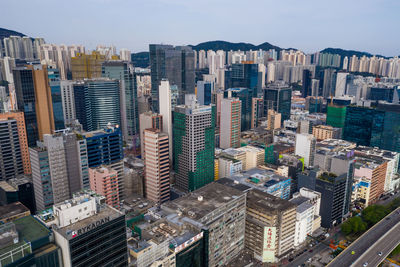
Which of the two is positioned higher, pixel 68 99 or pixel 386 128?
pixel 68 99

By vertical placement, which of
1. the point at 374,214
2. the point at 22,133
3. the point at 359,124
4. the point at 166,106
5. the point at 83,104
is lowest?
the point at 374,214

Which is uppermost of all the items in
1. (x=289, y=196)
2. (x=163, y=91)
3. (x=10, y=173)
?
(x=163, y=91)

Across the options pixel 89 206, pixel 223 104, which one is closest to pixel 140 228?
pixel 89 206

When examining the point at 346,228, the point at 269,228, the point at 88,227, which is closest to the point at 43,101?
the point at 88,227

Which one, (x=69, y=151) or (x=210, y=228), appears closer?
(x=210, y=228)

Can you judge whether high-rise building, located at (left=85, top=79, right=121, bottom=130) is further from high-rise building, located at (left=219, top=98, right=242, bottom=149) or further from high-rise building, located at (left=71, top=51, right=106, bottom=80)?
high-rise building, located at (left=219, top=98, right=242, bottom=149)

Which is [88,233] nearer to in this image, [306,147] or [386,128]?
[306,147]

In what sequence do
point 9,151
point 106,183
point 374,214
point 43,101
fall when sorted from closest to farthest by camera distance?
point 106,183 → point 374,214 → point 9,151 → point 43,101

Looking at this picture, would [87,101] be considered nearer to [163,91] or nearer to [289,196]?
[163,91]
